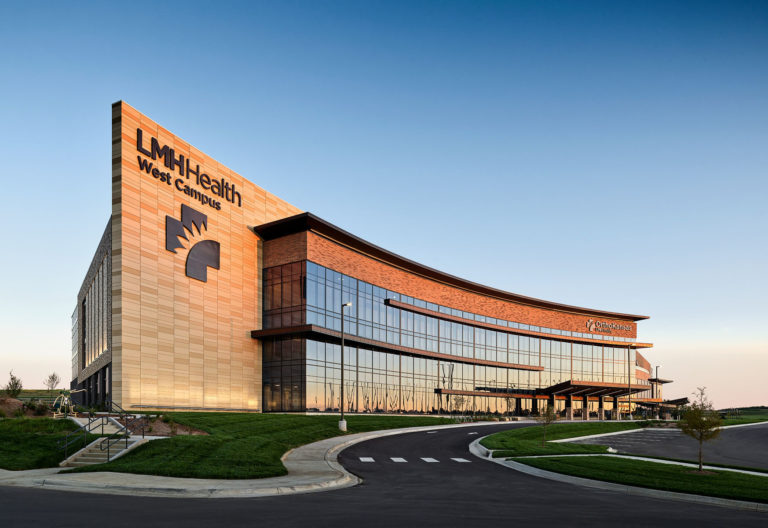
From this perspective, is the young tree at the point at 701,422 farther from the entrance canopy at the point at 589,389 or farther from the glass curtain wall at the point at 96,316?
the entrance canopy at the point at 589,389

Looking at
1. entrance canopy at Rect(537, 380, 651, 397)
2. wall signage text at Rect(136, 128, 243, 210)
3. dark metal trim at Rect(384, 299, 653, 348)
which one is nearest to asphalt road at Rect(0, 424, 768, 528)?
wall signage text at Rect(136, 128, 243, 210)

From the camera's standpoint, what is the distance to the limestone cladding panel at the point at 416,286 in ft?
170

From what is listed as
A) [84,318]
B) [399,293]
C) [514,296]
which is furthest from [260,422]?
[514,296]

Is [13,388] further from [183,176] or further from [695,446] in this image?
[695,446]

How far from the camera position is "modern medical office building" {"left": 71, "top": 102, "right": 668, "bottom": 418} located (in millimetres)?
39875

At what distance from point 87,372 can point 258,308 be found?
20.7m

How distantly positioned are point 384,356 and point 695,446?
99.1 feet

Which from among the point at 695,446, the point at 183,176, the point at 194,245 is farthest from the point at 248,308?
the point at 695,446

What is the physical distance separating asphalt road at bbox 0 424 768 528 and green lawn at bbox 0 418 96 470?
6.10 metres

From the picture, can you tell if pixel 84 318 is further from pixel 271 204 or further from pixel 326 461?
pixel 326 461

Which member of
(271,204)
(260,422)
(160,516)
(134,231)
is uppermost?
(271,204)

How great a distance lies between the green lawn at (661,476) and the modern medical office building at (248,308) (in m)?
20.0

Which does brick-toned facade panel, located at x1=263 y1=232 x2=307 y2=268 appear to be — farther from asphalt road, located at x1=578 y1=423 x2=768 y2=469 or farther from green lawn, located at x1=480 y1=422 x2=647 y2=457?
asphalt road, located at x1=578 y1=423 x2=768 y2=469

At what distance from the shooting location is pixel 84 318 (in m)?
73.5
